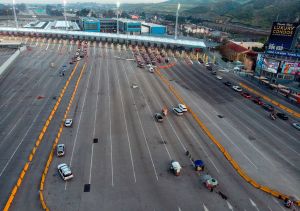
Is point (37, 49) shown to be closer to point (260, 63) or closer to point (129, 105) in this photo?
point (129, 105)

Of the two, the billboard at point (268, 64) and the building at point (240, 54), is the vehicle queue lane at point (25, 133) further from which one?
the building at point (240, 54)

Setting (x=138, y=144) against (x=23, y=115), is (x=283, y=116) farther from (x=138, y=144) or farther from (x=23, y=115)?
(x=23, y=115)

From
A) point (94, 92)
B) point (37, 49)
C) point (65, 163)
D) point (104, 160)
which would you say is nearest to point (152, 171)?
point (104, 160)

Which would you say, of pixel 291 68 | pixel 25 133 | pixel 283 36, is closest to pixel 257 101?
pixel 291 68

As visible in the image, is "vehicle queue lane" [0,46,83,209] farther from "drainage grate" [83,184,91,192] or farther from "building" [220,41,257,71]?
"building" [220,41,257,71]

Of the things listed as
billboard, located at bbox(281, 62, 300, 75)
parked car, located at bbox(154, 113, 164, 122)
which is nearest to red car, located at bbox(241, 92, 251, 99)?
billboard, located at bbox(281, 62, 300, 75)
